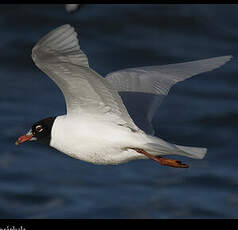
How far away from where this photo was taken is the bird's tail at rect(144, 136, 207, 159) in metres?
6.10

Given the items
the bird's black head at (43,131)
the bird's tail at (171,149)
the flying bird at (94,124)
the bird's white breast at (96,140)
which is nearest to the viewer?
the flying bird at (94,124)

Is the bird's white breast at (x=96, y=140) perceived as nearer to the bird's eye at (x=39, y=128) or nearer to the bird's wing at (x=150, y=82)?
the bird's eye at (x=39, y=128)

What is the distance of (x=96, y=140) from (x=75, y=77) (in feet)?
2.11

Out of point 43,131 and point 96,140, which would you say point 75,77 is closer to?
point 96,140

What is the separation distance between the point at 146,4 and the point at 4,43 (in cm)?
287

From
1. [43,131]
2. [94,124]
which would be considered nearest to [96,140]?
[94,124]

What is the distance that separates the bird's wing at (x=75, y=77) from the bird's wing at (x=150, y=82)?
2.27 ft

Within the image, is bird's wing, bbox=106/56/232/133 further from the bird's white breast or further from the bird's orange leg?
the bird's white breast

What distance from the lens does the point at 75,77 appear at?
595 centimetres

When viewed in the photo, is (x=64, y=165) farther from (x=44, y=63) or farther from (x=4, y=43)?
(x=44, y=63)

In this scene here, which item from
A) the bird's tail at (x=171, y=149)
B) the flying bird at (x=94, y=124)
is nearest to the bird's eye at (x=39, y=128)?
the flying bird at (x=94, y=124)

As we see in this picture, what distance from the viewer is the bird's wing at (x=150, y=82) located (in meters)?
7.16

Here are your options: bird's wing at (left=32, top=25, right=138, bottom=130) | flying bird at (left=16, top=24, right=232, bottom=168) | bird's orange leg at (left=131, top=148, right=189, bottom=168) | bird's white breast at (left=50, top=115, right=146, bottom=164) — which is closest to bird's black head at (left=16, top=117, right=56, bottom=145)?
flying bird at (left=16, top=24, right=232, bottom=168)

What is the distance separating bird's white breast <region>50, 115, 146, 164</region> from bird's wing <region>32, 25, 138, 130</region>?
7cm
